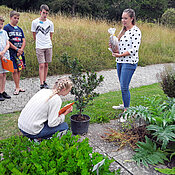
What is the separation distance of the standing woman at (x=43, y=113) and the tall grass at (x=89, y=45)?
5617 mm

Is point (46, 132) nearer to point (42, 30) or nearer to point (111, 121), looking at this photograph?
point (111, 121)

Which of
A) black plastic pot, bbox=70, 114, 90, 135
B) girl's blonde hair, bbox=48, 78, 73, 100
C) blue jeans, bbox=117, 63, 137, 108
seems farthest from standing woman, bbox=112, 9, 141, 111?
girl's blonde hair, bbox=48, 78, 73, 100

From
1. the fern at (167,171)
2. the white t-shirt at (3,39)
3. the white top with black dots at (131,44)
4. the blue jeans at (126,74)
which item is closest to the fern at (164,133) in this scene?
the fern at (167,171)

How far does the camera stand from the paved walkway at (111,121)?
284cm

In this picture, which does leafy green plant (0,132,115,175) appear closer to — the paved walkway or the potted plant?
the paved walkway

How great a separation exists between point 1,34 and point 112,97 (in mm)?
3492

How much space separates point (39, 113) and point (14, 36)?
361 centimetres

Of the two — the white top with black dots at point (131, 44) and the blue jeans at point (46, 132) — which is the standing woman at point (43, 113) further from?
the white top with black dots at point (131, 44)

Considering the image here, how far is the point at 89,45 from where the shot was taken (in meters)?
11.8

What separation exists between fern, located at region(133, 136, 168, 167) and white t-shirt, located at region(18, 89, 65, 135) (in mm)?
A: 1297

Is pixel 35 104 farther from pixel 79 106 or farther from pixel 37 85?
pixel 37 85

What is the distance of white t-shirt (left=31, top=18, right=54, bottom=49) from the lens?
6282 millimetres

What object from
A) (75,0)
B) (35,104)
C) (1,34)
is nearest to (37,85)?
(1,34)

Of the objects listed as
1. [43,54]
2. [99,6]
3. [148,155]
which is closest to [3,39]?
[43,54]
